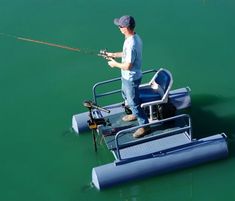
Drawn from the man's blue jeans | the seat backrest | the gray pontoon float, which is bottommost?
the gray pontoon float

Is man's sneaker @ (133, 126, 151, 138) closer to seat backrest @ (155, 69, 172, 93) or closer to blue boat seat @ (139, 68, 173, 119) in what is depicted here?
blue boat seat @ (139, 68, 173, 119)

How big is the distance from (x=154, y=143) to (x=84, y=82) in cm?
282

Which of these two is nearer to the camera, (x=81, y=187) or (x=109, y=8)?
(x=81, y=187)

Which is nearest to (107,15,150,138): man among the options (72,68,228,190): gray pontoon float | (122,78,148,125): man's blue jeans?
(122,78,148,125): man's blue jeans

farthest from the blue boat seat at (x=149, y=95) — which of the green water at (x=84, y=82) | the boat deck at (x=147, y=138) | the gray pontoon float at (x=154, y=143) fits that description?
the green water at (x=84, y=82)

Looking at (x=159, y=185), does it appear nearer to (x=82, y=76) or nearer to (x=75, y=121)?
(x=75, y=121)

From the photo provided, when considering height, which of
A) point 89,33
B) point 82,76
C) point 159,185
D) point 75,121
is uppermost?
point 89,33

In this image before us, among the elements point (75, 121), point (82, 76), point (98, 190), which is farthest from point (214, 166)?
point (82, 76)

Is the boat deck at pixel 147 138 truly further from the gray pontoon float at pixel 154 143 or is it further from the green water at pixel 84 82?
the green water at pixel 84 82

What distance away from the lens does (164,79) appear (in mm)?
9031

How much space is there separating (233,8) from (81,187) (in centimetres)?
652

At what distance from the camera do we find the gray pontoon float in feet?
27.6

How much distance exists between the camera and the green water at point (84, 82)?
8648 mm

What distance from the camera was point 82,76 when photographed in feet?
37.0
